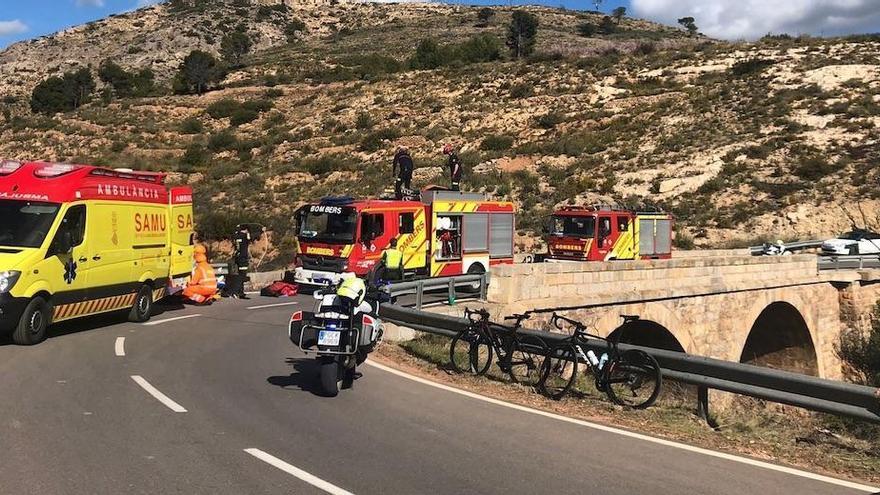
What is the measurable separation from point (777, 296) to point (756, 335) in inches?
124

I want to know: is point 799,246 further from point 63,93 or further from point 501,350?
point 63,93

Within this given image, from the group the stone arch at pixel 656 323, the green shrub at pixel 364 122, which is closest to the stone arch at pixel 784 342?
the stone arch at pixel 656 323

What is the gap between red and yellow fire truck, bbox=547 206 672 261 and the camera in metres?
24.6

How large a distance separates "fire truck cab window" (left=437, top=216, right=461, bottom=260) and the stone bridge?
4181 mm

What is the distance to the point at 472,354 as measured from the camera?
10477mm

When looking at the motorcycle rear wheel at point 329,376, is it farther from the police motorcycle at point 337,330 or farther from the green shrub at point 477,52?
the green shrub at point 477,52

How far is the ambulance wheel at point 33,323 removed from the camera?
10688mm

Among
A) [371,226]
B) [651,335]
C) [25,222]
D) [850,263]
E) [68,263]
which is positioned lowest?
[651,335]

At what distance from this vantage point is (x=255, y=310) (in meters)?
16.4

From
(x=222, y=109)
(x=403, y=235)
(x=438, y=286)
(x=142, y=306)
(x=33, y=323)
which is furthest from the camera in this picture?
(x=222, y=109)

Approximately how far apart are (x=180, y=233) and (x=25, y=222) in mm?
4669

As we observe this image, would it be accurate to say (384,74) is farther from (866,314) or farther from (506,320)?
(506,320)

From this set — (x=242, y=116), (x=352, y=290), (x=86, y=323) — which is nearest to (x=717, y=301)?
(x=352, y=290)

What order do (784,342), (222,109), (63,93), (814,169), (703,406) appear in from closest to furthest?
(703,406)
(784,342)
(814,169)
(222,109)
(63,93)
